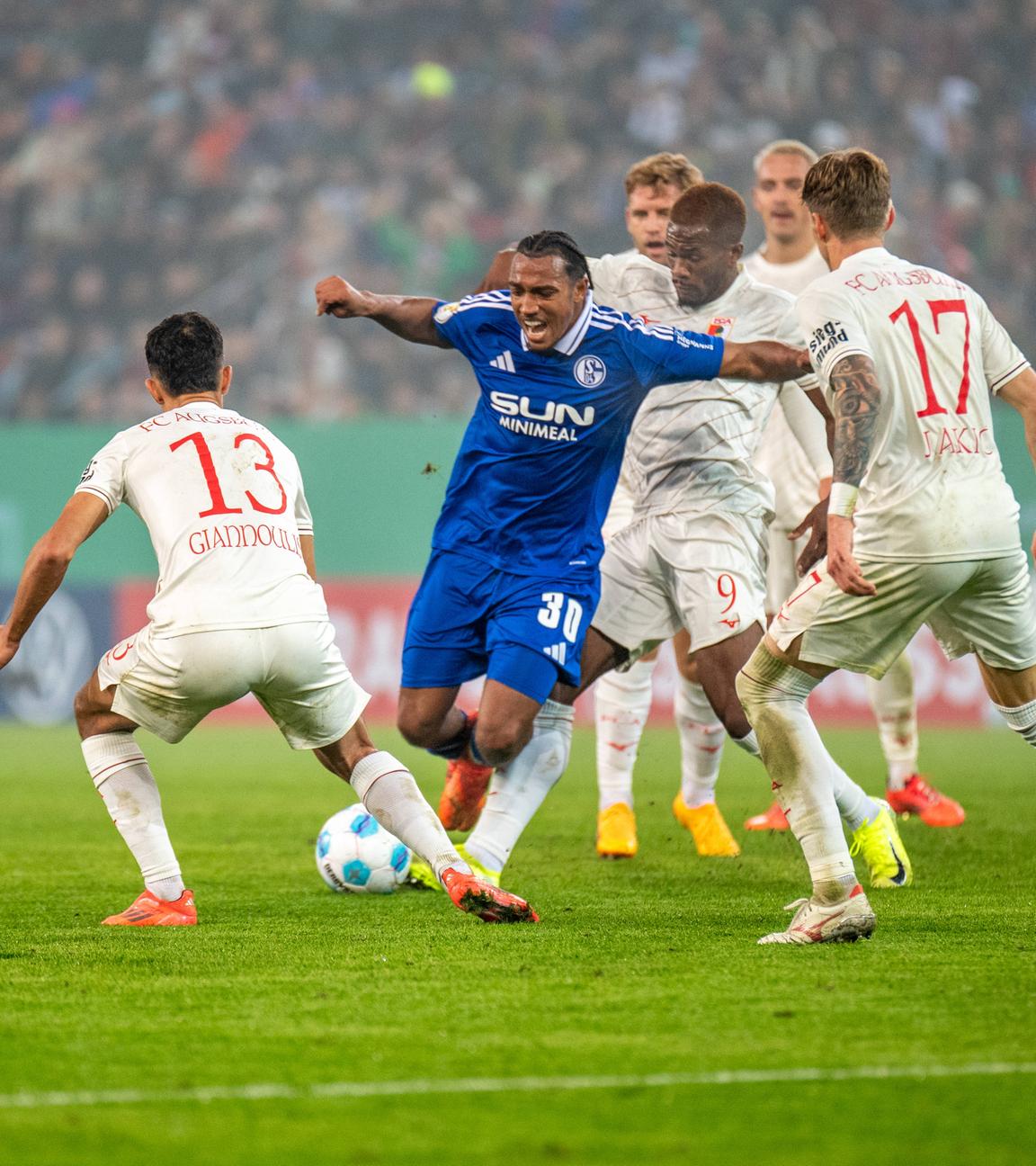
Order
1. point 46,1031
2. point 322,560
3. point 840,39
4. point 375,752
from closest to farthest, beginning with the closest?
point 46,1031 → point 375,752 → point 322,560 → point 840,39

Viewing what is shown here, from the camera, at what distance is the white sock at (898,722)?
815 cm

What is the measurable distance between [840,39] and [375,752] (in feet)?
46.0

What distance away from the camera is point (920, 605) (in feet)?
15.4

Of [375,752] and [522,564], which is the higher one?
[522,564]

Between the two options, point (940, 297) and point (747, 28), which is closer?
point (940, 297)

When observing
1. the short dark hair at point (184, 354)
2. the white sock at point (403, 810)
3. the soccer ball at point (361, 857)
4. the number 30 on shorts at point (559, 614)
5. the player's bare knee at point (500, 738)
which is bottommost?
the soccer ball at point (361, 857)

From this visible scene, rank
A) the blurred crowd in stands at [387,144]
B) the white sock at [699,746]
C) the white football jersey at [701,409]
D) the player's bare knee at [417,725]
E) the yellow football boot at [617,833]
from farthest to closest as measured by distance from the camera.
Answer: the blurred crowd in stands at [387,144], the white sock at [699,746], the yellow football boot at [617,833], the white football jersey at [701,409], the player's bare knee at [417,725]

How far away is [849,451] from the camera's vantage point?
454 centimetres

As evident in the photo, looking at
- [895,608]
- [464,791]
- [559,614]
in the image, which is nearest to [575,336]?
[559,614]

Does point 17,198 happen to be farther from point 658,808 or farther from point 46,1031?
point 46,1031

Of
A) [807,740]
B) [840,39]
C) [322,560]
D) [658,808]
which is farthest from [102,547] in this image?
[807,740]

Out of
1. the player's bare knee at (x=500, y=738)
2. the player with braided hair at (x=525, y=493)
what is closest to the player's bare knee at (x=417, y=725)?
the player with braided hair at (x=525, y=493)

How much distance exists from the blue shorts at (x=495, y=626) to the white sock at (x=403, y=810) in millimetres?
565

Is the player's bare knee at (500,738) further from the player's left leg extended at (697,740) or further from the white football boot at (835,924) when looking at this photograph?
the player's left leg extended at (697,740)
